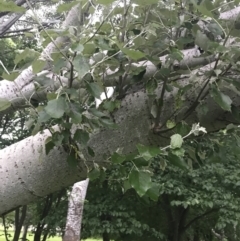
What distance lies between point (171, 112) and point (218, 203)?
6.39 m

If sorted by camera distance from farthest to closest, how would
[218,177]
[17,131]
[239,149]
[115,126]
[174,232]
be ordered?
[17,131], [174,232], [218,177], [239,149], [115,126]

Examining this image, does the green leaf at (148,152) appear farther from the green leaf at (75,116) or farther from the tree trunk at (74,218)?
the tree trunk at (74,218)

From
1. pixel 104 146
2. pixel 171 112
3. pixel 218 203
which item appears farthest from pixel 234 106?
pixel 218 203

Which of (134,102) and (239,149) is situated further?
(239,149)

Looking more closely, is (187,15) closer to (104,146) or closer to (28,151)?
(104,146)

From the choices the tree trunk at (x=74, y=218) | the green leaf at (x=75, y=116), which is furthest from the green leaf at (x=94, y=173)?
the tree trunk at (x=74, y=218)

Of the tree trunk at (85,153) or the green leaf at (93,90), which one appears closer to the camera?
the green leaf at (93,90)

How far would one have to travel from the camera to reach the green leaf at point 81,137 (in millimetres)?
1027

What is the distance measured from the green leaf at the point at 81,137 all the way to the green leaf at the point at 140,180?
0.17 m

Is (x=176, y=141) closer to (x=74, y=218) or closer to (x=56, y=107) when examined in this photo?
(x=56, y=107)

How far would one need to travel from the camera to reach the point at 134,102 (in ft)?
3.78

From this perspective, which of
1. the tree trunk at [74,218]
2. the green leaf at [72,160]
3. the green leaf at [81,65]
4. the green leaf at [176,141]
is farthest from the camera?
the tree trunk at [74,218]

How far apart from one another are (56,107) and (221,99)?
0.43 metres

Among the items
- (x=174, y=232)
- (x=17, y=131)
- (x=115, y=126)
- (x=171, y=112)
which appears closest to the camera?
(x=115, y=126)
